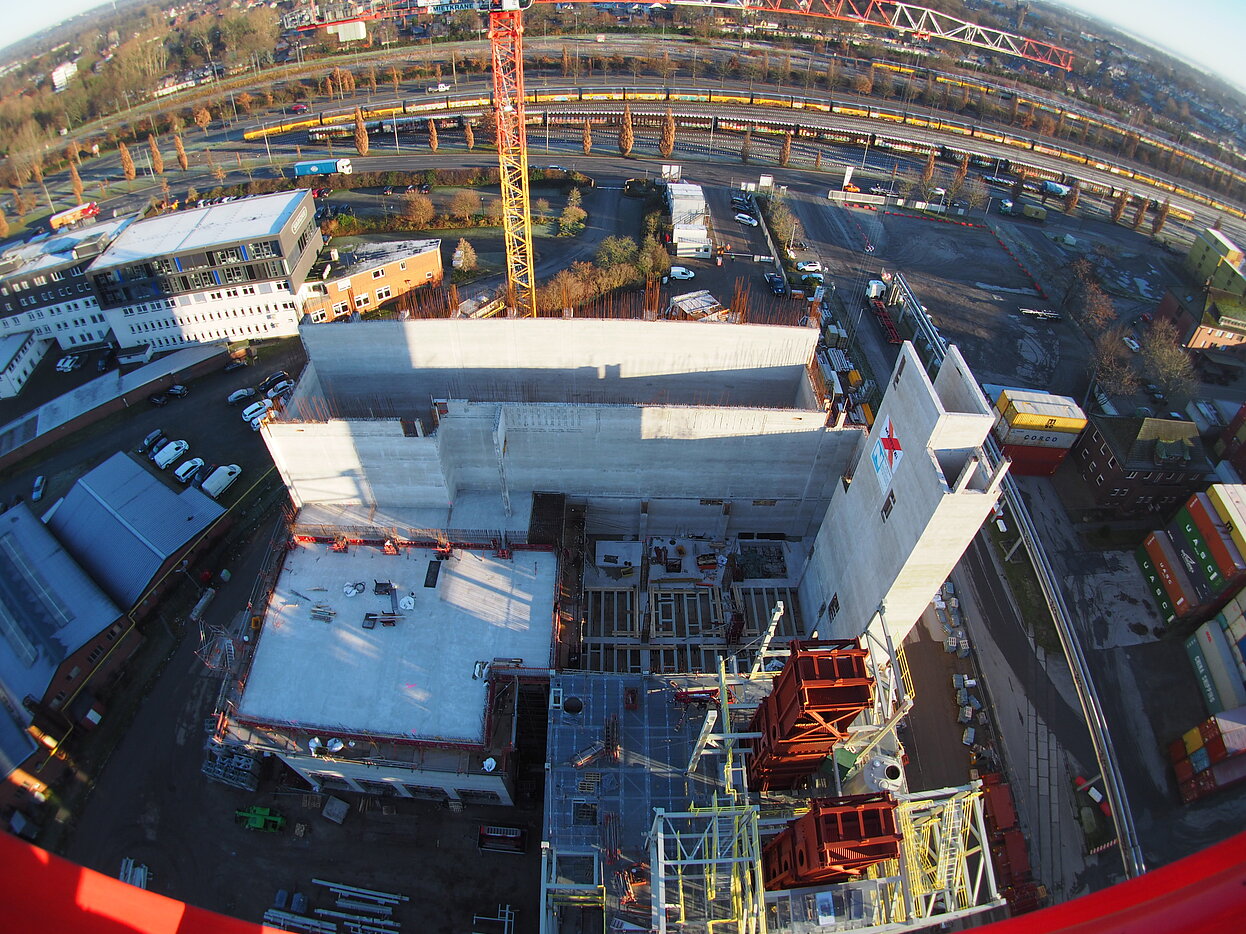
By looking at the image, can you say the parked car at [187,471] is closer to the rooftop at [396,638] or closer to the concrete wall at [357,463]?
the concrete wall at [357,463]

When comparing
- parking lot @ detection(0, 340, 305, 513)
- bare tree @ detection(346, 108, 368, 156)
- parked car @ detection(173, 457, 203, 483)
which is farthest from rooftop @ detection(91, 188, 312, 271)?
bare tree @ detection(346, 108, 368, 156)

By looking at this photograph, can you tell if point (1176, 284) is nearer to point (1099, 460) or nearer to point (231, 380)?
point (1099, 460)

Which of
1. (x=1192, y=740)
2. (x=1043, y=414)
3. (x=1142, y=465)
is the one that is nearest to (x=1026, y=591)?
(x=1192, y=740)

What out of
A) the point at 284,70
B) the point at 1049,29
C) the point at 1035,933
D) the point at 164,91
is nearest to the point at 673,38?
the point at 284,70

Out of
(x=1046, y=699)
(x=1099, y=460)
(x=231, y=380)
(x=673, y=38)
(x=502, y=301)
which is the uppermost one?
(x=673, y=38)

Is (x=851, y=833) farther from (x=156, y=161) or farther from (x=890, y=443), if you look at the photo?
(x=156, y=161)

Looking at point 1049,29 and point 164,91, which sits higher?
point 1049,29
